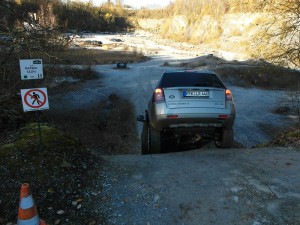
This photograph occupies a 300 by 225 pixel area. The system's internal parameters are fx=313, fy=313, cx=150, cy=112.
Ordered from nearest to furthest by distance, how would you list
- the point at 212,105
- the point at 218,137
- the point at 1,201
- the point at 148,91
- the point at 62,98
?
the point at 1,201, the point at 212,105, the point at 218,137, the point at 62,98, the point at 148,91

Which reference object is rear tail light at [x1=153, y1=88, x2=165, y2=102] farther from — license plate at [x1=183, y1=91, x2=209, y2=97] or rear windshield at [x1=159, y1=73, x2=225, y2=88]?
license plate at [x1=183, y1=91, x2=209, y2=97]

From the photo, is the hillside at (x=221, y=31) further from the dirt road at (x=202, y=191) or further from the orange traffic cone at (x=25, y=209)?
the orange traffic cone at (x=25, y=209)

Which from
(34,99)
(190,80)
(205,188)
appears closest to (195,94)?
(190,80)

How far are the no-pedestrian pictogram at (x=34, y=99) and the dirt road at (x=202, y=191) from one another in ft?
5.11

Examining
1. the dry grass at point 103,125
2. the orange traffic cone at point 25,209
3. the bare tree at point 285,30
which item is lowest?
the dry grass at point 103,125

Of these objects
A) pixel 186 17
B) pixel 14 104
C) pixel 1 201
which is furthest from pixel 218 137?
pixel 186 17

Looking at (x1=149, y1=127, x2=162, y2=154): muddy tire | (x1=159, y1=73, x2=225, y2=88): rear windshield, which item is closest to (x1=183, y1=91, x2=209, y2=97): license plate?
(x1=159, y1=73, x2=225, y2=88): rear windshield

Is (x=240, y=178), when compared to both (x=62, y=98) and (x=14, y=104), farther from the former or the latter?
(x=62, y=98)

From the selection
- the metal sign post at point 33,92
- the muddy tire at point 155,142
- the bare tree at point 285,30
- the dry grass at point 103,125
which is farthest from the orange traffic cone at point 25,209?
the bare tree at point 285,30

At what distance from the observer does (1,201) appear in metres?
3.90

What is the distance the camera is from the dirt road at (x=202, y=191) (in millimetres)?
3676

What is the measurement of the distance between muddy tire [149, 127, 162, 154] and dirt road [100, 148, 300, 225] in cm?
94

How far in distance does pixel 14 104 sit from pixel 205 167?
667 cm

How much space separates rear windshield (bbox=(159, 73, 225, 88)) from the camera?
6.45m
